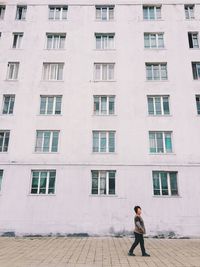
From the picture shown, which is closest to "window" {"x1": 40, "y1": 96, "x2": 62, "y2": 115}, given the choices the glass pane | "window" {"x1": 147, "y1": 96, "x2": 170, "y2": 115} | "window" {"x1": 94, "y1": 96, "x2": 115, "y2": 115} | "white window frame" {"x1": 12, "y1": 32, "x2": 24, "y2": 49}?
"window" {"x1": 94, "y1": 96, "x2": 115, "y2": 115}

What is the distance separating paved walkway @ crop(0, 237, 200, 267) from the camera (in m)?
7.59

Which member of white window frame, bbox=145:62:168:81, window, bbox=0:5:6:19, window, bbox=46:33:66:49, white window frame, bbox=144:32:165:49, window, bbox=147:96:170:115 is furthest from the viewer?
window, bbox=0:5:6:19

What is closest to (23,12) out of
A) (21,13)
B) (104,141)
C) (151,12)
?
(21,13)

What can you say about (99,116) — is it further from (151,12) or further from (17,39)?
(151,12)

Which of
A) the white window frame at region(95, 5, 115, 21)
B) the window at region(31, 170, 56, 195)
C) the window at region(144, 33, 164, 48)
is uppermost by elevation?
the white window frame at region(95, 5, 115, 21)

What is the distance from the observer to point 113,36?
61.5 feet

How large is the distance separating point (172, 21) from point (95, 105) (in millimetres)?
10491

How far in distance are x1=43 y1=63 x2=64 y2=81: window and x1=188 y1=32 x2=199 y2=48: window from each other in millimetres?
11352

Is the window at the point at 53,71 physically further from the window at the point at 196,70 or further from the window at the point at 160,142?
the window at the point at 196,70

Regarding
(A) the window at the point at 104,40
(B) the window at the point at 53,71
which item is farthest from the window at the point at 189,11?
(B) the window at the point at 53,71

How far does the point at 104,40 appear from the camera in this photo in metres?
18.8

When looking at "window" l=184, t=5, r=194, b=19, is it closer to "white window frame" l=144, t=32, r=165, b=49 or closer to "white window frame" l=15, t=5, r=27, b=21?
"white window frame" l=144, t=32, r=165, b=49

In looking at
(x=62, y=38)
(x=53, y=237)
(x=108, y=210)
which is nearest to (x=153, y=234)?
(x=108, y=210)

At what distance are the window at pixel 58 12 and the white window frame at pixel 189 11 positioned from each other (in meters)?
11.2
